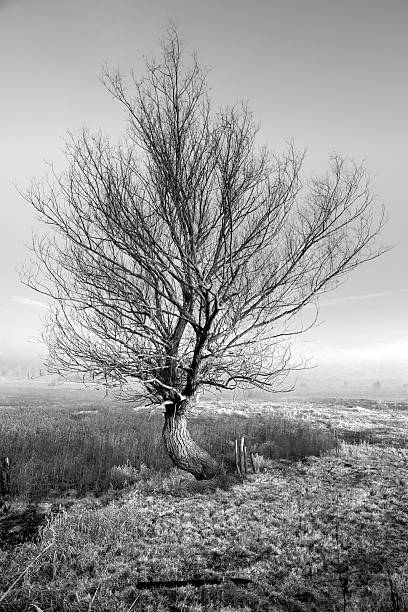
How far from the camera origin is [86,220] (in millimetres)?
7438

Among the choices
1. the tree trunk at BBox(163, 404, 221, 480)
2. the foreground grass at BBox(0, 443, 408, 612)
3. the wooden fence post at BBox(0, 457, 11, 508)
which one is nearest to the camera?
the foreground grass at BBox(0, 443, 408, 612)

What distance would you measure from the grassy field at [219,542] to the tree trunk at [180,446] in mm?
357

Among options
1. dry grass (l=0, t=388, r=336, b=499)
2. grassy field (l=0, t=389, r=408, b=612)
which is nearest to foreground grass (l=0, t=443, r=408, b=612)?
grassy field (l=0, t=389, r=408, b=612)

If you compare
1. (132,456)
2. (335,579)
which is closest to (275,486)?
(335,579)

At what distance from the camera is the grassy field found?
4441 mm

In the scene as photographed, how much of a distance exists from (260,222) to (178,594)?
6.41 meters

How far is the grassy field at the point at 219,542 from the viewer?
14.6ft

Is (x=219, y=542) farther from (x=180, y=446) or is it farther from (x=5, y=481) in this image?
(x=5, y=481)

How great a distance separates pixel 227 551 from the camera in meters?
5.60

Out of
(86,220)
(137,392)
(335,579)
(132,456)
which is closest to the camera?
(335,579)

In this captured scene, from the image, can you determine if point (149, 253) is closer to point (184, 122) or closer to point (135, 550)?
point (184, 122)

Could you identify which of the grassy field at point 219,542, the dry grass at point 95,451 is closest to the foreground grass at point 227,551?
the grassy field at point 219,542

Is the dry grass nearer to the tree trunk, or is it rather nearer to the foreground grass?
the tree trunk

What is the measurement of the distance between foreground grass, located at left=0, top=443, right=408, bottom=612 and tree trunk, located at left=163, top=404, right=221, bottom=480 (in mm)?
497
